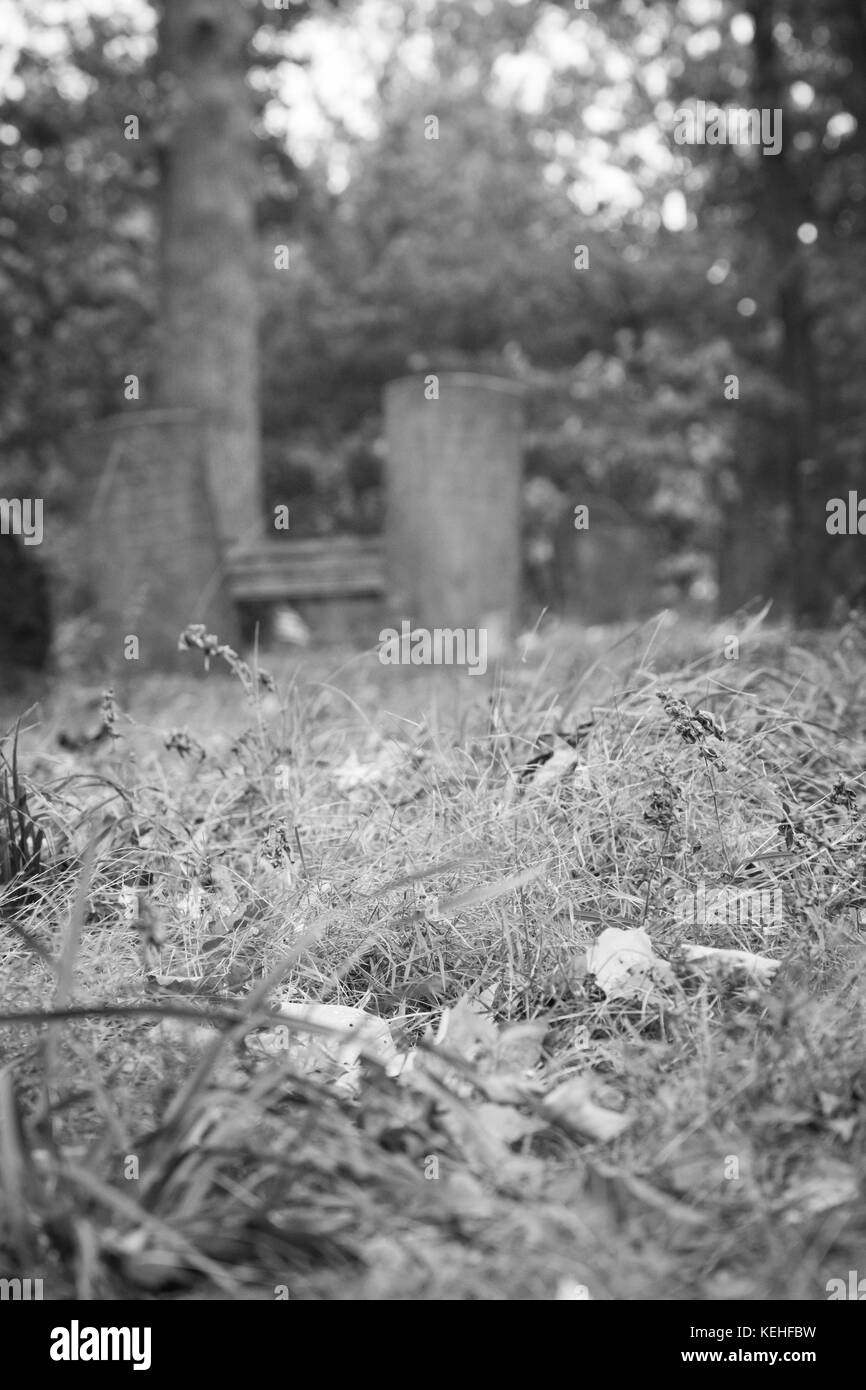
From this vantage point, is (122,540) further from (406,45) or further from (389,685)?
(406,45)

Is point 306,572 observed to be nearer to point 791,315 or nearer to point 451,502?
point 451,502

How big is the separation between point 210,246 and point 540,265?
170 inches

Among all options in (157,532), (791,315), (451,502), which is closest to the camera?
(451,502)

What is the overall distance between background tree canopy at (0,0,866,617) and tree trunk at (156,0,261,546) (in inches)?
12.1

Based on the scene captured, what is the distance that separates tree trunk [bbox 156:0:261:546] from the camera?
7230mm

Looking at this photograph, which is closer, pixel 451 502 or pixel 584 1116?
pixel 584 1116

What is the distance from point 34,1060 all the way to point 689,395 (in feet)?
33.0

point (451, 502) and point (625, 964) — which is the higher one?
point (451, 502)

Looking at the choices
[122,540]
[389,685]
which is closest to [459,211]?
[122,540]

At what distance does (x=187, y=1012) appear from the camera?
4.59ft

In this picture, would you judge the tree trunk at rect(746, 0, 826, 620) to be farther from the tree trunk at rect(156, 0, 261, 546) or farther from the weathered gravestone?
the weathered gravestone

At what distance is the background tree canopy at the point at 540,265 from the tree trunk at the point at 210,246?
308 mm

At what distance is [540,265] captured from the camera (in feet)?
35.3

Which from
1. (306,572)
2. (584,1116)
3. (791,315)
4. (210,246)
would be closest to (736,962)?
(584,1116)
